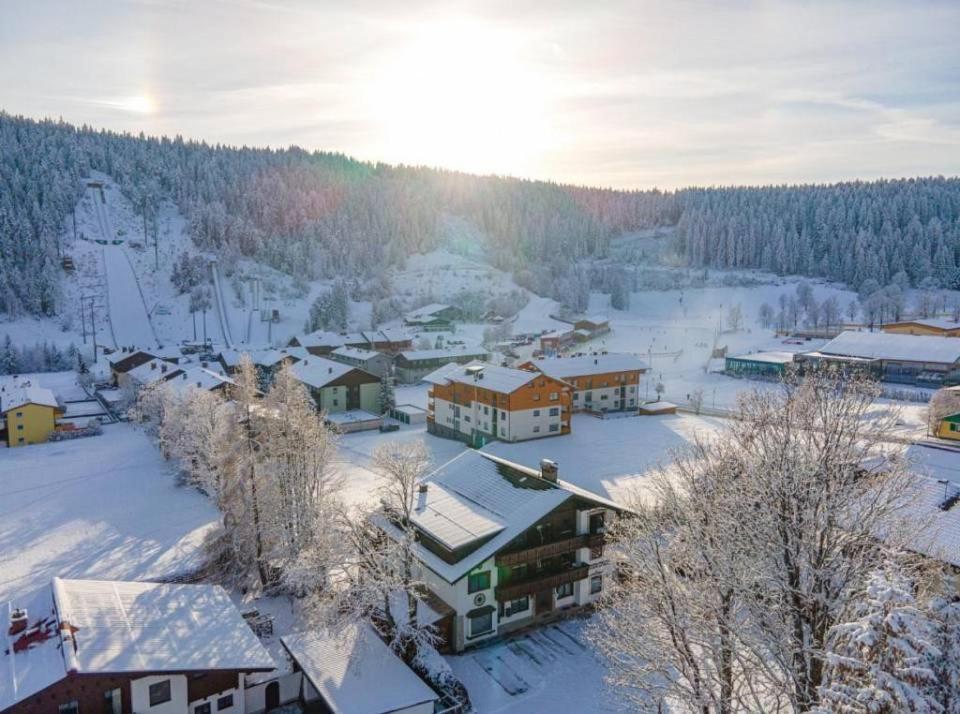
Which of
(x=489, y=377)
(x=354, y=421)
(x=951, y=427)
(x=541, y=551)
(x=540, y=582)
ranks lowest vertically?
(x=354, y=421)

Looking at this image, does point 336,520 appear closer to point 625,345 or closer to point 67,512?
point 67,512

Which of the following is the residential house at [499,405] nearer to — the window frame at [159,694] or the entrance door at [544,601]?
the entrance door at [544,601]

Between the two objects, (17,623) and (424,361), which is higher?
(17,623)

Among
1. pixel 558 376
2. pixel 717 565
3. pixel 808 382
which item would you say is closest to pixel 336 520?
pixel 717 565

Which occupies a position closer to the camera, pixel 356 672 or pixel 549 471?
pixel 356 672

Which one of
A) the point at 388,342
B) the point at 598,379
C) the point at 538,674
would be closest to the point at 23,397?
the point at 388,342

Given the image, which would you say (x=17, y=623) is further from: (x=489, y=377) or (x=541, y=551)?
(x=489, y=377)

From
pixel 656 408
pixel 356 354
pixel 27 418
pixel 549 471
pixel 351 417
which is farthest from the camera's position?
pixel 356 354

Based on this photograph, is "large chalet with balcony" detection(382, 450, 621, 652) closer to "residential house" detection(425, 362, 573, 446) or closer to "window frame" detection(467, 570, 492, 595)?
"window frame" detection(467, 570, 492, 595)
